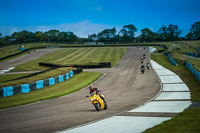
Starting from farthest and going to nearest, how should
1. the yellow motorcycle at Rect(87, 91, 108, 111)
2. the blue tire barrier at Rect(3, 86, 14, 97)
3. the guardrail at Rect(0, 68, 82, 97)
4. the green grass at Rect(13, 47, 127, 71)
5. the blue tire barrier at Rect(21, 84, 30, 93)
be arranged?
the green grass at Rect(13, 47, 127, 71), the blue tire barrier at Rect(21, 84, 30, 93), the guardrail at Rect(0, 68, 82, 97), the blue tire barrier at Rect(3, 86, 14, 97), the yellow motorcycle at Rect(87, 91, 108, 111)

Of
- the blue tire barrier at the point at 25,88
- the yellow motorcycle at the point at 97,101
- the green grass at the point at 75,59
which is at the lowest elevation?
the blue tire barrier at the point at 25,88

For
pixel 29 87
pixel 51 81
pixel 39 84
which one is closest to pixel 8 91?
pixel 29 87

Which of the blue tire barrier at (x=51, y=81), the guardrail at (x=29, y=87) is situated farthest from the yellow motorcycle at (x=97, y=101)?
the blue tire barrier at (x=51, y=81)

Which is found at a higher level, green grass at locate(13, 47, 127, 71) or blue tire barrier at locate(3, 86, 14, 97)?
green grass at locate(13, 47, 127, 71)

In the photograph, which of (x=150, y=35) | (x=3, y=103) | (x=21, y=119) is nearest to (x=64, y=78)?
(x=3, y=103)

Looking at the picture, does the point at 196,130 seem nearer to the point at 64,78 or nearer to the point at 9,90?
the point at 9,90

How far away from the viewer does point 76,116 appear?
1352cm

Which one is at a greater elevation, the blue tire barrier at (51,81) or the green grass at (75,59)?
the green grass at (75,59)

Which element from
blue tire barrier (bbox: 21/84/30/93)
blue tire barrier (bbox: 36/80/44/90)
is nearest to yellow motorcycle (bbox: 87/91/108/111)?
blue tire barrier (bbox: 21/84/30/93)

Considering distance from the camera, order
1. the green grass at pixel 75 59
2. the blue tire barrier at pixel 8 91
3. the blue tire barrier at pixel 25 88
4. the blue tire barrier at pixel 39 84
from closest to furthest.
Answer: the blue tire barrier at pixel 8 91 < the blue tire barrier at pixel 25 88 < the blue tire barrier at pixel 39 84 < the green grass at pixel 75 59

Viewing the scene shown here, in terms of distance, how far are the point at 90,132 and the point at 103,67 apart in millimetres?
41034

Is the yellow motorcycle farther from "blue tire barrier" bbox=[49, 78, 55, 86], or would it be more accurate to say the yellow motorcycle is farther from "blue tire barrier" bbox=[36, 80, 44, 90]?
"blue tire barrier" bbox=[49, 78, 55, 86]

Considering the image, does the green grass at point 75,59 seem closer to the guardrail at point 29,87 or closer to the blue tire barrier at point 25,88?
the guardrail at point 29,87

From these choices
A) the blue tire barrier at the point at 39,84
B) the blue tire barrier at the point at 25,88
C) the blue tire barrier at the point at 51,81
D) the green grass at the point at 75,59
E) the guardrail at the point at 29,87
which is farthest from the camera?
the green grass at the point at 75,59
